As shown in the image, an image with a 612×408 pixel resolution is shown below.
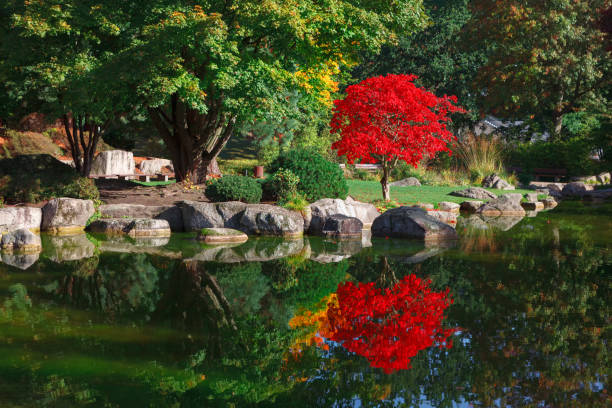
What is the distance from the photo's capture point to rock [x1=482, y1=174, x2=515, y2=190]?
2616 cm

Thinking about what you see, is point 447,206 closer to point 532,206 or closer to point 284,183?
point 532,206

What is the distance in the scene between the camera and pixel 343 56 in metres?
20.4

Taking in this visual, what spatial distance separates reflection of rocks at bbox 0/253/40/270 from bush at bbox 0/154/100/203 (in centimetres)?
460

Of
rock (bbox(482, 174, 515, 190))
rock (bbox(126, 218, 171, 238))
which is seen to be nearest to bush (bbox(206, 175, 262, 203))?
rock (bbox(126, 218, 171, 238))

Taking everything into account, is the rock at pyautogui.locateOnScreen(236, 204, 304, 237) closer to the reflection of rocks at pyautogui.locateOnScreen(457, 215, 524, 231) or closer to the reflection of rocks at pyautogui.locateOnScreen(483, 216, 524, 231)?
the reflection of rocks at pyautogui.locateOnScreen(457, 215, 524, 231)

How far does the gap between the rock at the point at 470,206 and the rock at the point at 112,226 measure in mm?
11610

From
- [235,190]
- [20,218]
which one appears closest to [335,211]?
[235,190]

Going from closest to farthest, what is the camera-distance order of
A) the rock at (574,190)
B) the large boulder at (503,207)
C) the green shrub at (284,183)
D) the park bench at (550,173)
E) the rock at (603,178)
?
the green shrub at (284,183) → the large boulder at (503,207) → the rock at (574,190) → the rock at (603,178) → the park bench at (550,173)

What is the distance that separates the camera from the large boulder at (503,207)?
65.4ft

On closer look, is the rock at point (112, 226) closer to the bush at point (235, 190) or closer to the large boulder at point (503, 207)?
the bush at point (235, 190)

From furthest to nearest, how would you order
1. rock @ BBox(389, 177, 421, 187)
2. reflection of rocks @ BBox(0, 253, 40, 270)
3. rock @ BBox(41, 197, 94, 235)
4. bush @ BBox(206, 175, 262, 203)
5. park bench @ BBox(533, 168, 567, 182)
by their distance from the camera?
park bench @ BBox(533, 168, 567, 182)
rock @ BBox(389, 177, 421, 187)
bush @ BBox(206, 175, 262, 203)
rock @ BBox(41, 197, 94, 235)
reflection of rocks @ BBox(0, 253, 40, 270)

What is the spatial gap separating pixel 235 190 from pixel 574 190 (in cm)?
1716

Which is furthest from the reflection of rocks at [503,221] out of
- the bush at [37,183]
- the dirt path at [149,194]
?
the bush at [37,183]

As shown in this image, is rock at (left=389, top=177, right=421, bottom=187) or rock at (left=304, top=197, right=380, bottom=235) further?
rock at (left=389, top=177, right=421, bottom=187)
